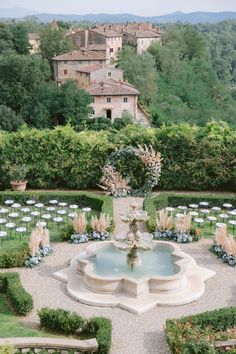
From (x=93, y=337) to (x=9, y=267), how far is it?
520 cm

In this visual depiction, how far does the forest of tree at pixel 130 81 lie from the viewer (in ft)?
207

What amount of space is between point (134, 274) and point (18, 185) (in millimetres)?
11044

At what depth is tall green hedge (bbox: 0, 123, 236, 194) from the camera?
86.7 ft

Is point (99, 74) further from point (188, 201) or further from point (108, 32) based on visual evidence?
point (188, 201)

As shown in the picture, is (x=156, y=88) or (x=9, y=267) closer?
(x=9, y=267)

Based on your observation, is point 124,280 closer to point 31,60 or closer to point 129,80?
point 31,60

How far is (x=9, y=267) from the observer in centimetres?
1784

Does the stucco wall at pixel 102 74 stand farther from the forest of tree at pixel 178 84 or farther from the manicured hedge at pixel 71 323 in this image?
the manicured hedge at pixel 71 323

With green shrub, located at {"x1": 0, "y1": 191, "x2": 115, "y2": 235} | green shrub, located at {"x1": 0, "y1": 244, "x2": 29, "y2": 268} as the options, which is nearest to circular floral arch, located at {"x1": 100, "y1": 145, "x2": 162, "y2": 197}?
green shrub, located at {"x1": 0, "y1": 191, "x2": 115, "y2": 235}

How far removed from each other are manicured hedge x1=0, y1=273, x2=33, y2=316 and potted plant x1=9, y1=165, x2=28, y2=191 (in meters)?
10.1

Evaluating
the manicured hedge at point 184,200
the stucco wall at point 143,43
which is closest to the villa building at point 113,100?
the stucco wall at point 143,43

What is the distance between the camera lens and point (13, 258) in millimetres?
17766

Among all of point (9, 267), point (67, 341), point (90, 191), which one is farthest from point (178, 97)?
point (67, 341)

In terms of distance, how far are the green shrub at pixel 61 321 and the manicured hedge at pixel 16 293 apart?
79 cm
